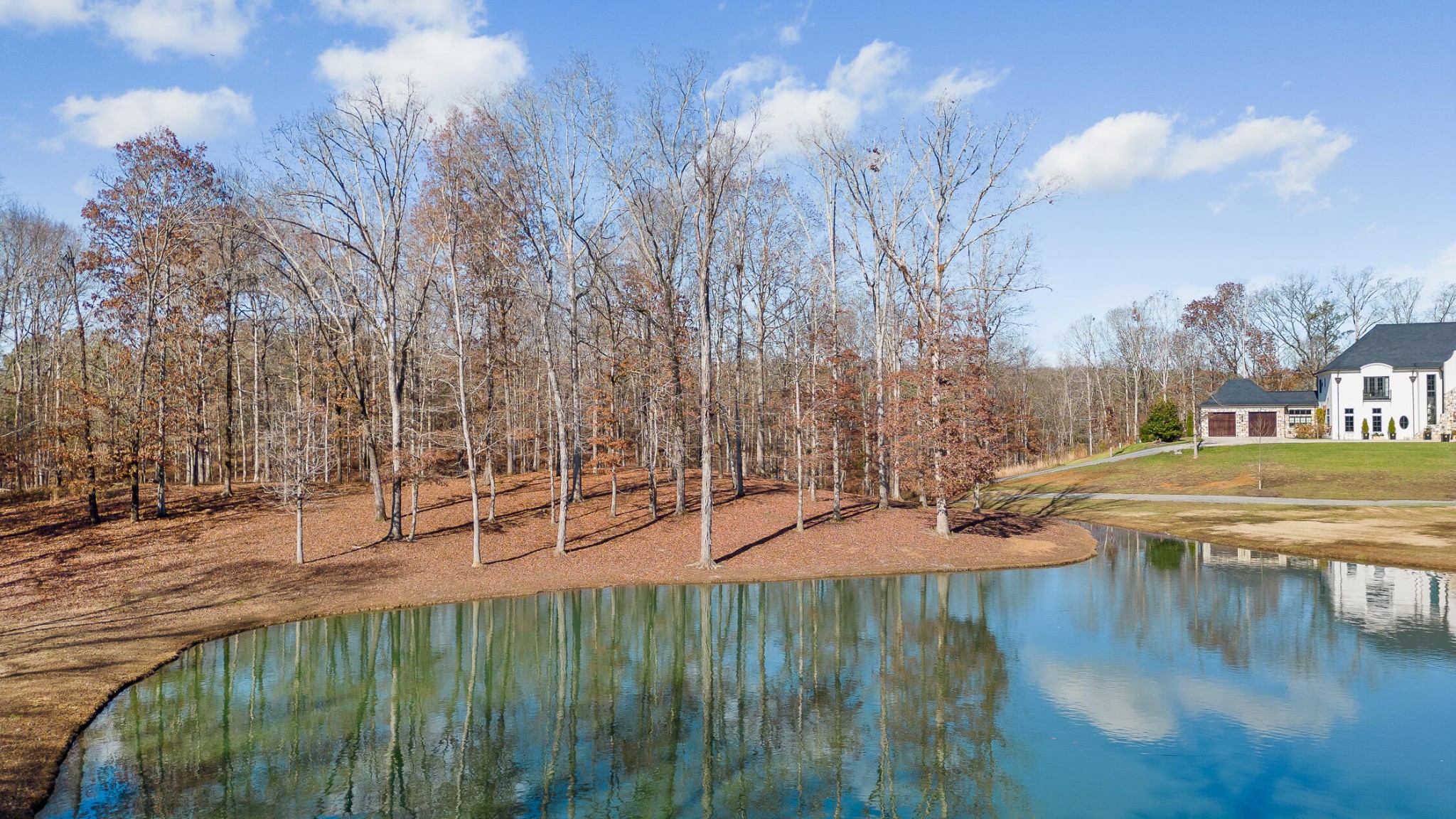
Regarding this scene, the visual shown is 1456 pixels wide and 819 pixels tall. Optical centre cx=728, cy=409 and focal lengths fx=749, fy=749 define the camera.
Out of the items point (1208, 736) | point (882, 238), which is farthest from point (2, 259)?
point (1208, 736)

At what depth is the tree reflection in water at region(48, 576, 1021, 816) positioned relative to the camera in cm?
1037

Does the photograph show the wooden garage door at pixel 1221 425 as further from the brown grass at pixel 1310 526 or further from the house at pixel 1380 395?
the brown grass at pixel 1310 526

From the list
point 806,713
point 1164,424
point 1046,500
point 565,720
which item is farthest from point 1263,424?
point 565,720

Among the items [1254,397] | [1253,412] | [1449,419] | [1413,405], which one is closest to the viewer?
[1449,419]

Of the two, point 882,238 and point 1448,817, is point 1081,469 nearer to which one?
point 882,238

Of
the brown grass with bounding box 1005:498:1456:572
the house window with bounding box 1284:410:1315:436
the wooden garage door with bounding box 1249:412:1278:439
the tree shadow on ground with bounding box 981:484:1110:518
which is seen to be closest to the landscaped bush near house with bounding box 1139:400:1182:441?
the wooden garage door with bounding box 1249:412:1278:439

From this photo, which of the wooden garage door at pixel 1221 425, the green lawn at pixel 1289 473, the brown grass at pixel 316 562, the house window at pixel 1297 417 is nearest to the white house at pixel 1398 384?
the house window at pixel 1297 417

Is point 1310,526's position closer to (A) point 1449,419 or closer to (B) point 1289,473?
(B) point 1289,473

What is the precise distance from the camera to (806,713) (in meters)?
13.6

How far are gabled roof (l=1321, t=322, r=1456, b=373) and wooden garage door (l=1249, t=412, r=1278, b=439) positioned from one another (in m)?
5.11

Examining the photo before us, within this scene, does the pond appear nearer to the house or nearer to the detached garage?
the house

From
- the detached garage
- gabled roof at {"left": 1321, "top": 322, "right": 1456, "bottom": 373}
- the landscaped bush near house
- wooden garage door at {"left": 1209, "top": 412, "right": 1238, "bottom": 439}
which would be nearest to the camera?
gabled roof at {"left": 1321, "top": 322, "right": 1456, "bottom": 373}

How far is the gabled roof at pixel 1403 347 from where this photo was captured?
173ft

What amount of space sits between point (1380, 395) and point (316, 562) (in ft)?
222
